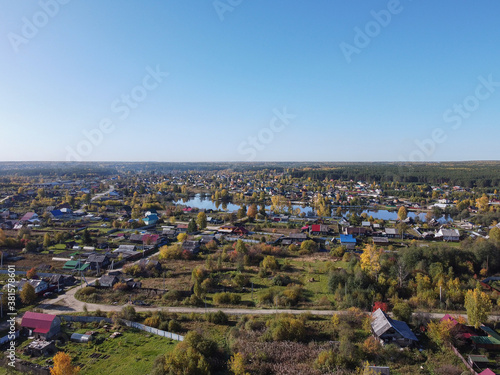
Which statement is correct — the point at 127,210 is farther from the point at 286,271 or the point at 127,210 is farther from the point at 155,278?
the point at 286,271

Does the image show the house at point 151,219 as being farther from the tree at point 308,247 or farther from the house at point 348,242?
the house at point 348,242

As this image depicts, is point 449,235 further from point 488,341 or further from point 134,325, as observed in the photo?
point 134,325

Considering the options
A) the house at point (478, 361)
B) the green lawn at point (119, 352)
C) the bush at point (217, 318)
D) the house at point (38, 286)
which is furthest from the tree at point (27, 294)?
the house at point (478, 361)

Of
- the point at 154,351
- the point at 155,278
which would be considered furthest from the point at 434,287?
the point at 155,278

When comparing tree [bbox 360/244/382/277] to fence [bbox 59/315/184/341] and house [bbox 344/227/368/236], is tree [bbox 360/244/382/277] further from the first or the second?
fence [bbox 59/315/184/341]

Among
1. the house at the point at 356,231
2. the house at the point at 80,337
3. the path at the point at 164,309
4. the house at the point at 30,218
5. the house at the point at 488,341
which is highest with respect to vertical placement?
the house at the point at 30,218

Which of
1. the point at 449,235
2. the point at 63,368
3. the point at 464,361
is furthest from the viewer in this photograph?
the point at 449,235

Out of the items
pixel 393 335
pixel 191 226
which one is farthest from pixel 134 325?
Answer: pixel 191 226
